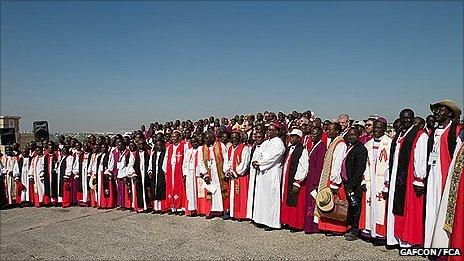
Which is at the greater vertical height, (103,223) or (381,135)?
(381,135)

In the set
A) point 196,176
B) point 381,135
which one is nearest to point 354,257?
point 381,135

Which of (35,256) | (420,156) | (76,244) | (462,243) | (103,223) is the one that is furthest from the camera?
(103,223)

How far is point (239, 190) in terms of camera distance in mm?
8898

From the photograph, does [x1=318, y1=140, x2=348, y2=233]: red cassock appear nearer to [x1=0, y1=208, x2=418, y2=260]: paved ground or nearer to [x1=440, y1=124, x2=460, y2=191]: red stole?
[x1=0, y1=208, x2=418, y2=260]: paved ground

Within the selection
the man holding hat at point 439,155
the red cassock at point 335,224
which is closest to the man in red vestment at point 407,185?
the man holding hat at point 439,155

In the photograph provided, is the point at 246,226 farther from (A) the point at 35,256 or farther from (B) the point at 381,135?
(A) the point at 35,256

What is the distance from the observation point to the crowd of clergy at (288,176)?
575 cm

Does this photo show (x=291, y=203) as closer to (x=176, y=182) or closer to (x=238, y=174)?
Answer: (x=238, y=174)

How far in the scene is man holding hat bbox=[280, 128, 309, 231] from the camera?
7617mm

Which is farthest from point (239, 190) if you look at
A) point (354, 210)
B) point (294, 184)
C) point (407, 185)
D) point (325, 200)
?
point (407, 185)

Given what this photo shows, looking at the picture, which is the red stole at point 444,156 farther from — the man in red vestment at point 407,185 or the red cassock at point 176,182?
the red cassock at point 176,182

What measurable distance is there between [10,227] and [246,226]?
5.68 meters

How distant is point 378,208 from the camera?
21.6ft

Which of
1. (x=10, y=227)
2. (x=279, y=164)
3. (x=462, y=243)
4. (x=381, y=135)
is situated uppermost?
(x=381, y=135)
